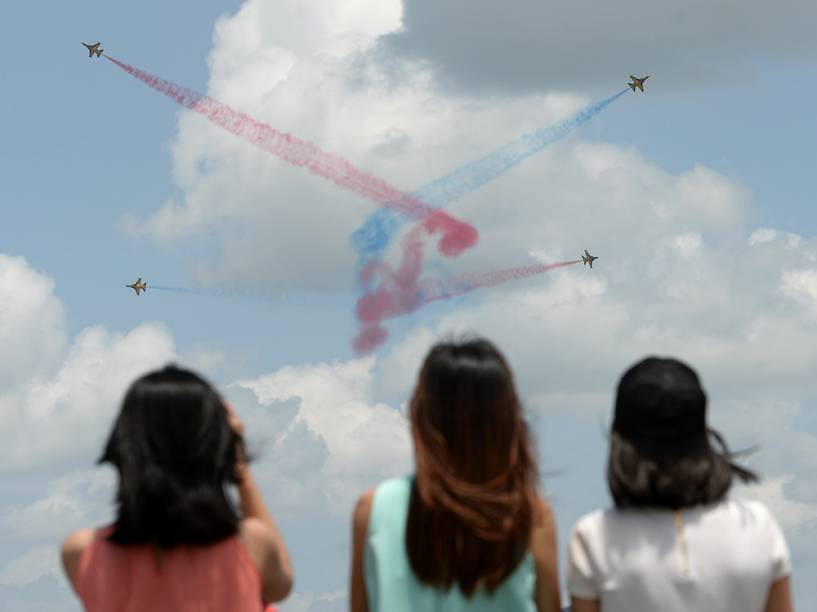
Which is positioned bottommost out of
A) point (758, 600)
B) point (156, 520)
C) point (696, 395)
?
point (758, 600)

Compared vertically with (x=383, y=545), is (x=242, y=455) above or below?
above

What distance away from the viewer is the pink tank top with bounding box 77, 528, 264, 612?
39.1 feet

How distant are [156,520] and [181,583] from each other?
1.99 feet

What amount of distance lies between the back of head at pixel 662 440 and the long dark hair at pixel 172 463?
326 centimetres

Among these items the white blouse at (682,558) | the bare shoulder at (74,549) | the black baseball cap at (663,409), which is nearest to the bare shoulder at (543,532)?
the white blouse at (682,558)

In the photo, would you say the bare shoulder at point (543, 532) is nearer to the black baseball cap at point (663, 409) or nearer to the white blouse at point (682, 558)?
the white blouse at point (682, 558)

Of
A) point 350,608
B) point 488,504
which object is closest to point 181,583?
point 350,608

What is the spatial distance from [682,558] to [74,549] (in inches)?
200

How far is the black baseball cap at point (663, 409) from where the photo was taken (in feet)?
39.9

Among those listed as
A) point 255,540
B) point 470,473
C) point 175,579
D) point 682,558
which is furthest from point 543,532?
point 175,579

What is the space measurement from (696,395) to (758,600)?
1.79 m

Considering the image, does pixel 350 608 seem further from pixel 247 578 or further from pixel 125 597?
pixel 125 597

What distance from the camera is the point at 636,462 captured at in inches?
479

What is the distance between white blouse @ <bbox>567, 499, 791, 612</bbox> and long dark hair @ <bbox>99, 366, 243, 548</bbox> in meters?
3.08
